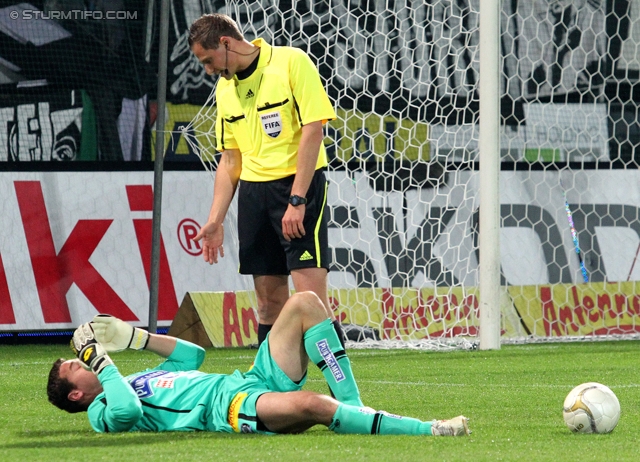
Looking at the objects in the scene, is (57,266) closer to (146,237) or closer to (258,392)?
(146,237)

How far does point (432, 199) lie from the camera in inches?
350

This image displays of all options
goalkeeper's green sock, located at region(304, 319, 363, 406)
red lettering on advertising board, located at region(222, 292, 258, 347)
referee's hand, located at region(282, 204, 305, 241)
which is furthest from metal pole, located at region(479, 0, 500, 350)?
goalkeeper's green sock, located at region(304, 319, 363, 406)

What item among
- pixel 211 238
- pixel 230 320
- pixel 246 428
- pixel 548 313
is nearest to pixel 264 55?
pixel 211 238

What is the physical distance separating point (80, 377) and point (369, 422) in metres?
1.10

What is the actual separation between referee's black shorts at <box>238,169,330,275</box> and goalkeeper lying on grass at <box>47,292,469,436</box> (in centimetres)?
77

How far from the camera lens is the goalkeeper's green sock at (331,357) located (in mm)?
4059

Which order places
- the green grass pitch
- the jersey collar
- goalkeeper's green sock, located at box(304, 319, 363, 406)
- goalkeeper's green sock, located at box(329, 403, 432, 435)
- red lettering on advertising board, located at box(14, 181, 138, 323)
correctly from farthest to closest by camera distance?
red lettering on advertising board, located at box(14, 181, 138, 323) < the jersey collar < goalkeeper's green sock, located at box(304, 319, 363, 406) < goalkeeper's green sock, located at box(329, 403, 432, 435) < the green grass pitch

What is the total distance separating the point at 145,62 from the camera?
987 centimetres

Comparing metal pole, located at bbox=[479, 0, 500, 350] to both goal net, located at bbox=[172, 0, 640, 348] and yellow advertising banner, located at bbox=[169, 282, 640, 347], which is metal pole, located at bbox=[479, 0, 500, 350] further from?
yellow advertising banner, located at bbox=[169, 282, 640, 347]

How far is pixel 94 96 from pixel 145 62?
55 cm

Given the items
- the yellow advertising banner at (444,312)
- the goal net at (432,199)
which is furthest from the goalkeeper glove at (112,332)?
the goal net at (432,199)

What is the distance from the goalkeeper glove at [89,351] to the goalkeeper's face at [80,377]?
16 cm

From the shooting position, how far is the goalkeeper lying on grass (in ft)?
12.7

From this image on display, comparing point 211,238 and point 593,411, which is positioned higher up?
point 211,238
